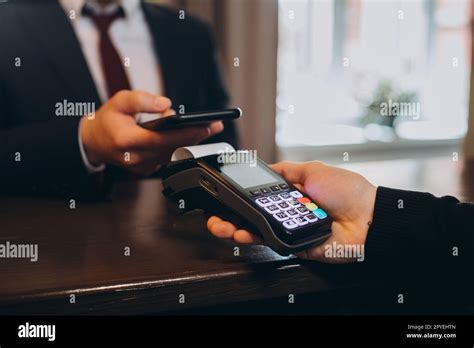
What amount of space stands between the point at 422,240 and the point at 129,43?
1.12 metres

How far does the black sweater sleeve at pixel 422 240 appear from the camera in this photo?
58 centimetres

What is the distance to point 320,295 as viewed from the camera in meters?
0.64

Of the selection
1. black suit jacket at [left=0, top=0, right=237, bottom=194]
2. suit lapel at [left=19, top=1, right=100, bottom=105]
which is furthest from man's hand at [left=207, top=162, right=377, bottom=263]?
suit lapel at [left=19, top=1, right=100, bottom=105]

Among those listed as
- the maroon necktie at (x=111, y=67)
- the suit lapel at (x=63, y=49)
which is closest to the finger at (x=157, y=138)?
the suit lapel at (x=63, y=49)

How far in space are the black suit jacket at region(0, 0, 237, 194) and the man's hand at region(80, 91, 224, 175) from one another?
0.08m

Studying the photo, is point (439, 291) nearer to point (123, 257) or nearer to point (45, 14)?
point (123, 257)

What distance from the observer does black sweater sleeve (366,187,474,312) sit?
58cm

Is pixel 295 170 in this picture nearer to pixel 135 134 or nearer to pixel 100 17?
pixel 135 134

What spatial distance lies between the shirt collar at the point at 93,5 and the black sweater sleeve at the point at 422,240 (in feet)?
3.43

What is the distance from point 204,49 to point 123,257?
46.0 inches

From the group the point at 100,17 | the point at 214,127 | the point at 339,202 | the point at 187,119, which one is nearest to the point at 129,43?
the point at 100,17

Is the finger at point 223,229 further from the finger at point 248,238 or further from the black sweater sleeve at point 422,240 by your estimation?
the black sweater sleeve at point 422,240

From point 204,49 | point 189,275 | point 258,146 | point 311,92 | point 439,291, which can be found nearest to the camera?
point 189,275

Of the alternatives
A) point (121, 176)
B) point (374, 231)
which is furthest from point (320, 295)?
point (121, 176)
